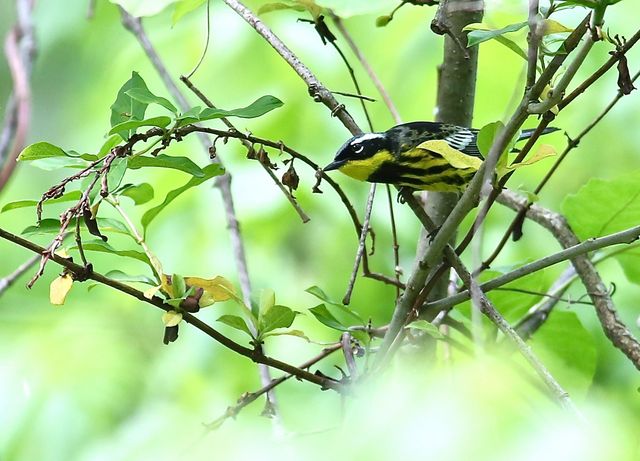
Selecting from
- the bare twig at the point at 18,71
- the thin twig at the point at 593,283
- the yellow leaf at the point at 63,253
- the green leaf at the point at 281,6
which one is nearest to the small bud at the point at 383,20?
the green leaf at the point at 281,6

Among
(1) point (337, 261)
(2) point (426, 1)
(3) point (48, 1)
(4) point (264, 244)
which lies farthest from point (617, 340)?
(3) point (48, 1)

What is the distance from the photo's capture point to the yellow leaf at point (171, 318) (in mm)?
834

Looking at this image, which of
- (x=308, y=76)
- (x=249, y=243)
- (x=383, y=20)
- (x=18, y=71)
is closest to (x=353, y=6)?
(x=383, y=20)

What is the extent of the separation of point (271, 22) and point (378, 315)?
75 centimetres

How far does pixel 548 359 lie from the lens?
49.4 inches

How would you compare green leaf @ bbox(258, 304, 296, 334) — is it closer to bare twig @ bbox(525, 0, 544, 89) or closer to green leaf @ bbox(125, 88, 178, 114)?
green leaf @ bbox(125, 88, 178, 114)

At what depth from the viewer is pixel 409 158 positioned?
4.55 feet

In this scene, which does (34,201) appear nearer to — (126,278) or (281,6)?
(126,278)

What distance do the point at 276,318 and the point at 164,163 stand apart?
0.67ft

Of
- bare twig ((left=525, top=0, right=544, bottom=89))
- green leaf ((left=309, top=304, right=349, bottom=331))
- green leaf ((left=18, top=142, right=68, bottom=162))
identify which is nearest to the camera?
bare twig ((left=525, top=0, right=544, bottom=89))

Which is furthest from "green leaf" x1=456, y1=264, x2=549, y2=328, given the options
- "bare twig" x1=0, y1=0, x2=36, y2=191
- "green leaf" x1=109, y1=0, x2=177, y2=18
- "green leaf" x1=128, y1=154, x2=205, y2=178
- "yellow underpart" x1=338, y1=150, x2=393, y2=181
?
"bare twig" x1=0, y1=0, x2=36, y2=191

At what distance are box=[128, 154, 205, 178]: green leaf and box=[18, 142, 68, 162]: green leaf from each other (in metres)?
0.08

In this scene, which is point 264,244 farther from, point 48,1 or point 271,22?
point 48,1

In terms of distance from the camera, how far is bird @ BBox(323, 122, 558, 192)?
4.18 ft
